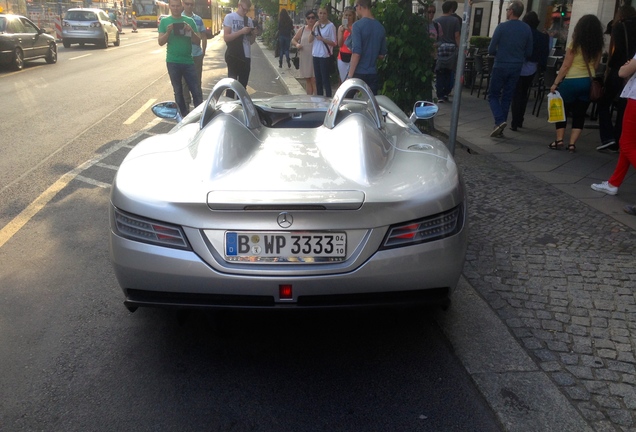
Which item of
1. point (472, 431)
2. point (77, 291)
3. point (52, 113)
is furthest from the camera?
point (52, 113)

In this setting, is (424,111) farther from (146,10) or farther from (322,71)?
(146,10)

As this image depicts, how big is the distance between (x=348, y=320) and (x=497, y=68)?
20.7 ft

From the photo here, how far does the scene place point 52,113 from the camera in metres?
11.1

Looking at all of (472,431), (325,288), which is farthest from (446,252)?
(472,431)

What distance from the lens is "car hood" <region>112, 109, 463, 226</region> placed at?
280 cm

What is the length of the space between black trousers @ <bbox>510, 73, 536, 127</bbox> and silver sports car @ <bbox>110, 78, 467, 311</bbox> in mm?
6941

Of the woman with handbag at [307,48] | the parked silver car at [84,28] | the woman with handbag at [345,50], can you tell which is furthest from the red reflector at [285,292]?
the parked silver car at [84,28]

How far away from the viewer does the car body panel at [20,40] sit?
58.4 ft

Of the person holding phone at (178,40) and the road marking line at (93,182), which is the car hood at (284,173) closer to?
the road marking line at (93,182)

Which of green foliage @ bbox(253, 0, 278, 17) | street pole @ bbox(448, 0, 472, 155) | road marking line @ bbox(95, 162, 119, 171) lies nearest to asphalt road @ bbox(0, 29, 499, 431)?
road marking line @ bbox(95, 162, 119, 171)

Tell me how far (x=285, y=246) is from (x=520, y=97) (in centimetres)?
775

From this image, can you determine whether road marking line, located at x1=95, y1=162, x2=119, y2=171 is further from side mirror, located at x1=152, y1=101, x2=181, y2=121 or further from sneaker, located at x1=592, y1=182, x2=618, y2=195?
sneaker, located at x1=592, y1=182, x2=618, y2=195

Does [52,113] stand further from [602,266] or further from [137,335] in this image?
[602,266]

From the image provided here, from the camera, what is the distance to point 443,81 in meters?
12.5
